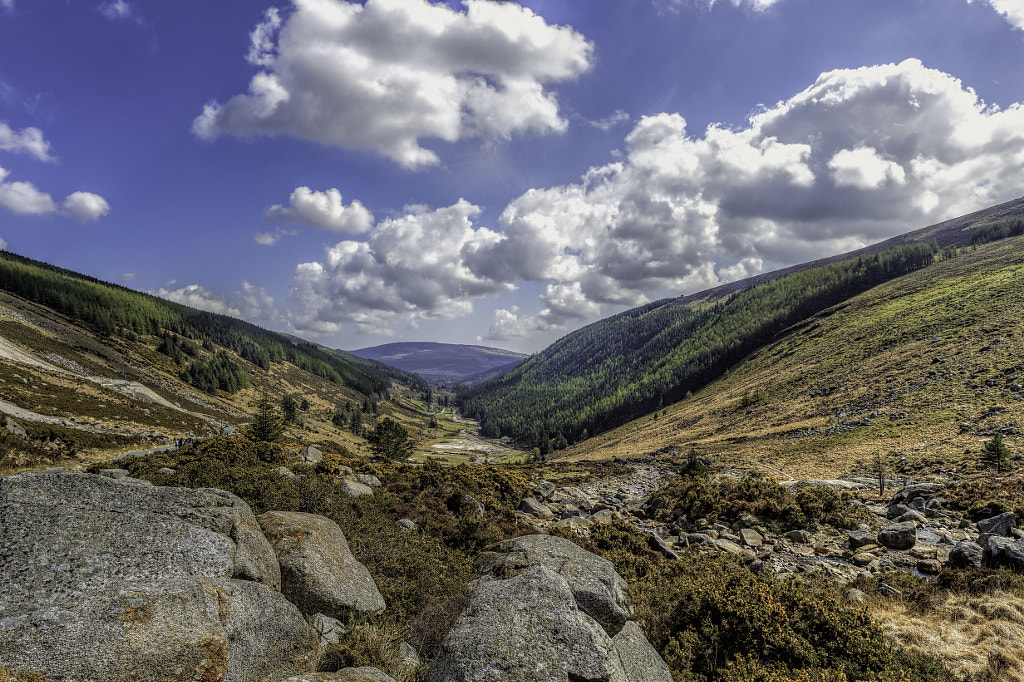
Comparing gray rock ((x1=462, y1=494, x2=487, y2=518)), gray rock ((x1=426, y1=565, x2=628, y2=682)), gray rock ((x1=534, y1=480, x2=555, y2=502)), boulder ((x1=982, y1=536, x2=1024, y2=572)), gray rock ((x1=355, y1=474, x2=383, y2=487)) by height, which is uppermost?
gray rock ((x1=426, y1=565, x2=628, y2=682))

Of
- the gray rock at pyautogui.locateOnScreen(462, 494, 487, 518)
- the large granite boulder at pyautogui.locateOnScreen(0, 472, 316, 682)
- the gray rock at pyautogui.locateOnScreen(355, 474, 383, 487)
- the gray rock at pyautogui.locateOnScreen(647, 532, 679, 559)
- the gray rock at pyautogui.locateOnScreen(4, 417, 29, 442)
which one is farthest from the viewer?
the gray rock at pyautogui.locateOnScreen(4, 417, 29, 442)

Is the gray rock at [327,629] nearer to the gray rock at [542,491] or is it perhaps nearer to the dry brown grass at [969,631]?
the dry brown grass at [969,631]

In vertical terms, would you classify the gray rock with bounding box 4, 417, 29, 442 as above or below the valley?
above

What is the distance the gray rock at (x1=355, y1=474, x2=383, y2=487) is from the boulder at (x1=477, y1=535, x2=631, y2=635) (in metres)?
11.4

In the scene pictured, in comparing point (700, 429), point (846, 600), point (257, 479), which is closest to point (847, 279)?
point (700, 429)

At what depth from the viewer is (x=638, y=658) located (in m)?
8.28

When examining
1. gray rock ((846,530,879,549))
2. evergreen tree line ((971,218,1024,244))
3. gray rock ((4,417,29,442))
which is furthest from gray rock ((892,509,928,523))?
evergreen tree line ((971,218,1024,244))

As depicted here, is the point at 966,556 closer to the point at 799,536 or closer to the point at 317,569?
the point at 799,536

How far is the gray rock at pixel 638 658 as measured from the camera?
25.7ft

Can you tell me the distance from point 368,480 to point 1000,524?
28.4m

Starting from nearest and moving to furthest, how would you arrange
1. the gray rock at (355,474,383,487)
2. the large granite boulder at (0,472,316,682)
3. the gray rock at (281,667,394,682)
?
the large granite boulder at (0,472,316,682), the gray rock at (281,667,394,682), the gray rock at (355,474,383,487)

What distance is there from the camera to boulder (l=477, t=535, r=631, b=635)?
930 cm

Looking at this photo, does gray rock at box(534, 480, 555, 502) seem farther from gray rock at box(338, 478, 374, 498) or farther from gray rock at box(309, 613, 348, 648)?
gray rock at box(309, 613, 348, 648)

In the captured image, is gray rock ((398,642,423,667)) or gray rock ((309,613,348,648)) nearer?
gray rock ((398,642,423,667))
